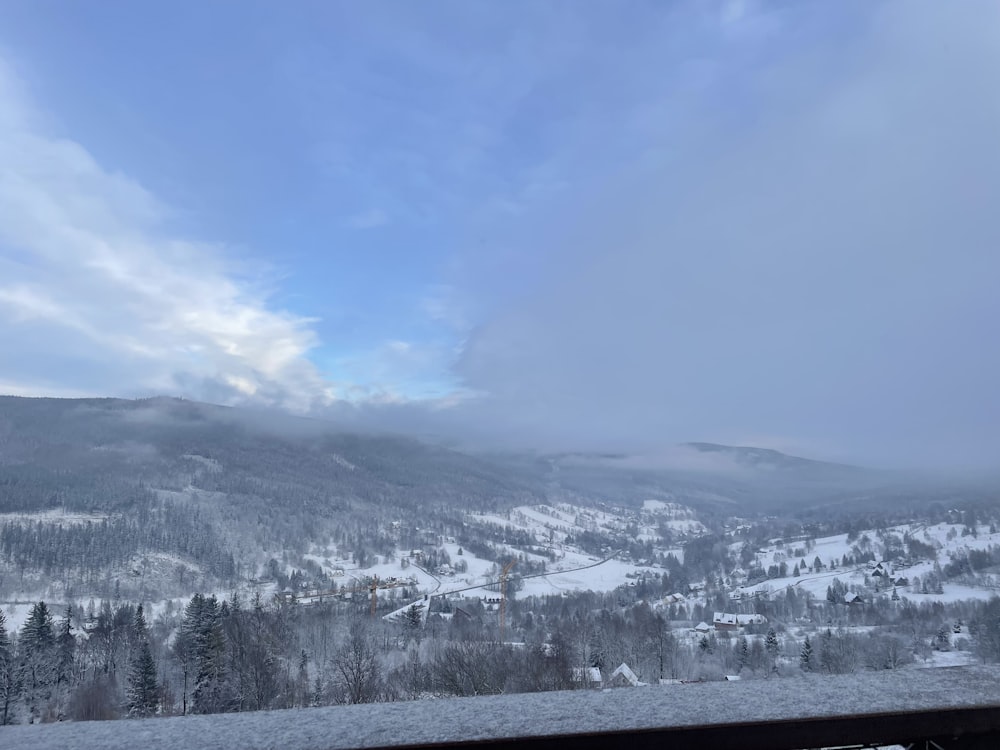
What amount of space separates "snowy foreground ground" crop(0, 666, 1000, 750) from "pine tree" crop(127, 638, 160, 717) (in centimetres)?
645

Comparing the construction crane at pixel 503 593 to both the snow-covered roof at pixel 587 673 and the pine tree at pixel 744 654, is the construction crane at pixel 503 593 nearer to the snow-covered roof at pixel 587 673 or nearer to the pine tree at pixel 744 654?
the snow-covered roof at pixel 587 673

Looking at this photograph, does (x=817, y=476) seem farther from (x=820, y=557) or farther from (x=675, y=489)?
(x=820, y=557)

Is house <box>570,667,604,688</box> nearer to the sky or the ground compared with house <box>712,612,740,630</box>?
nearer to the sky

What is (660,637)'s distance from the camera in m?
11.8

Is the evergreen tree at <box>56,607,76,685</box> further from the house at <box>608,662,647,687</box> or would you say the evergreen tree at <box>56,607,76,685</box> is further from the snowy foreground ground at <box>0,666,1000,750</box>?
the snowy foreground ground at <box>0,666,1000,750</box>

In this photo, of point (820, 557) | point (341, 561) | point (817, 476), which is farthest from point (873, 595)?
point (817, 476)

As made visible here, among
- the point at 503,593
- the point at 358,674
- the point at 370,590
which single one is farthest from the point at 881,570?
the point at 358,674

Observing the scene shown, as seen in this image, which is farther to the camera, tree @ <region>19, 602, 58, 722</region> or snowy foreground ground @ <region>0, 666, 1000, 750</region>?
tree @ <region>19, 602, 58, 722</region>

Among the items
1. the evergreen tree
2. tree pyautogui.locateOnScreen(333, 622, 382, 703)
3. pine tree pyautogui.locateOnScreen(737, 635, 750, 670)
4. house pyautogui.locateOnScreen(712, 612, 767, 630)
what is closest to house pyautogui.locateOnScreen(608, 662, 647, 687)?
tree pyautogui.locateOnScreen(333, 622, 382, 703)

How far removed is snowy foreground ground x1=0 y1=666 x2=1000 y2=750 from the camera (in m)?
1.28

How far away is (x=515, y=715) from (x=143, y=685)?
9.49m

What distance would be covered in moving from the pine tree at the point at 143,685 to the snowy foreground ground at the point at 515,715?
6445mm

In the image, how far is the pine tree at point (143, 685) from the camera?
736cm

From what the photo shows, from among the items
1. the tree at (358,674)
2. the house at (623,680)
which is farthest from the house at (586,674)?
the tree at (358,674)
